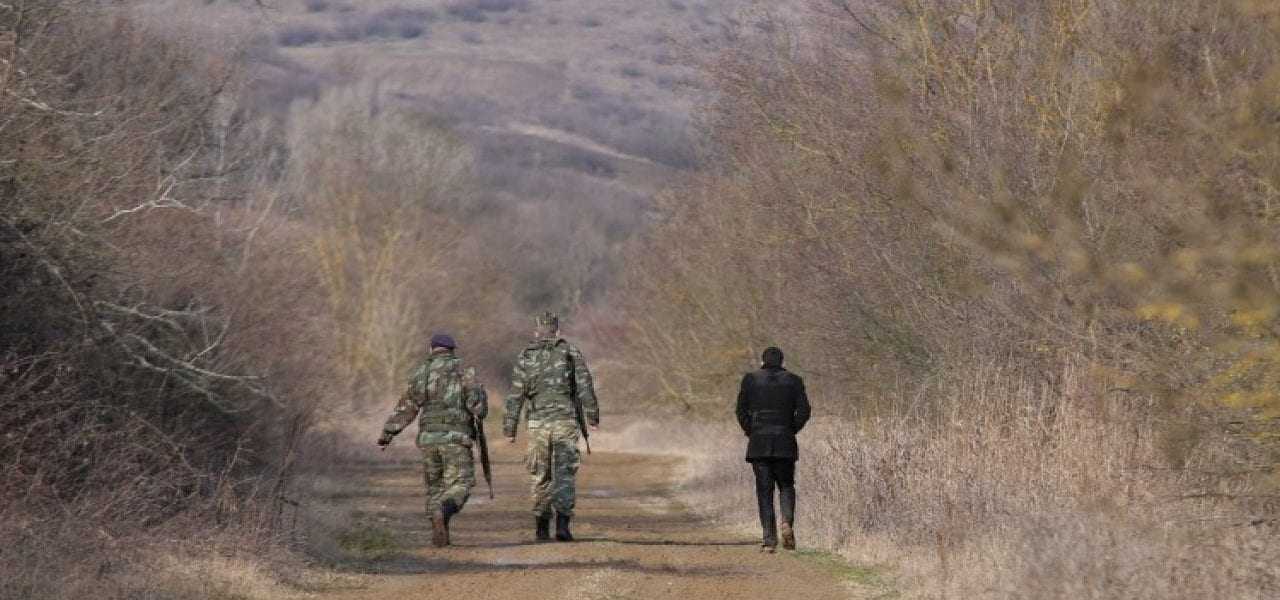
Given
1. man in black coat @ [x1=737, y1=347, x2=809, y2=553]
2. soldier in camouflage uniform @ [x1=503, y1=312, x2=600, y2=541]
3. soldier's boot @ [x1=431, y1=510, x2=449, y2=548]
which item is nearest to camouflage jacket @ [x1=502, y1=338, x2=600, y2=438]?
soldier in camouflage uniform @ [x1=503, y1=312, x2=600, y2=541]

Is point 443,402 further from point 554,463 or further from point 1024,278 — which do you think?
point 1024,278

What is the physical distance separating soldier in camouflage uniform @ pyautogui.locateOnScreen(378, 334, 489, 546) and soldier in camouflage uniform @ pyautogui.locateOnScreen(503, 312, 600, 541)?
2.79 feet

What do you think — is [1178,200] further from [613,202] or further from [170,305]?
[613,202]

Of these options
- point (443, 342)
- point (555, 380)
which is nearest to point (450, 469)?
point (443, 342)

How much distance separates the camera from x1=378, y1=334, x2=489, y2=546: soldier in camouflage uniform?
1845cm

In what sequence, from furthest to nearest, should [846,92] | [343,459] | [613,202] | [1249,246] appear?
[613,202], [343,459], [846,92], [1249,246]

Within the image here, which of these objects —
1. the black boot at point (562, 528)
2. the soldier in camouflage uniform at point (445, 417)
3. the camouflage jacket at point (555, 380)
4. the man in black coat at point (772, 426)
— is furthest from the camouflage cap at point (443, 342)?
the man in black coat at point (772, 426)

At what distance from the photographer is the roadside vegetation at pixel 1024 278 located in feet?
33.0

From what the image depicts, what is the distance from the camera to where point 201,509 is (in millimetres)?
16500

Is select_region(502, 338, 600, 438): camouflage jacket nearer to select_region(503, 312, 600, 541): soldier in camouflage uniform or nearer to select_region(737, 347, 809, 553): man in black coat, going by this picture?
select_region(503, 312, 600, 541): soldier in camouflage uniform

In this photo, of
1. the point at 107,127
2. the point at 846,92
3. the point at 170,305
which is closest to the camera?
the point at 107,127

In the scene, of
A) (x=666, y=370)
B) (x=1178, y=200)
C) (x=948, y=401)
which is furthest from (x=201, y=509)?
(x=666, y=370)

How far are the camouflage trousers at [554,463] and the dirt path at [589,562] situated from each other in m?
0.42

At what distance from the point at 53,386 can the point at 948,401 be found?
30.1ft
